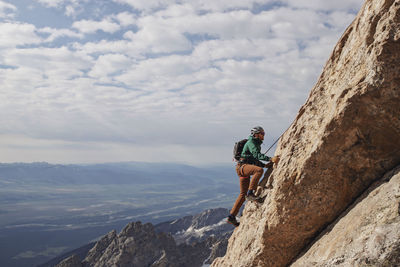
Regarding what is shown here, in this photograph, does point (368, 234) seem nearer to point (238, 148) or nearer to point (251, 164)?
point (251, 164)

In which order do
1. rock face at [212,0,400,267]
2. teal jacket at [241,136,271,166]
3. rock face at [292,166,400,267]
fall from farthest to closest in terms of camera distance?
teal jacket at [241,136,271,166], rock face at [212,0,400,267], rock face at [292,166,400,267]

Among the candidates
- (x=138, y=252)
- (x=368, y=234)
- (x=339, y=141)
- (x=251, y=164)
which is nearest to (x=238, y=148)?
(x=251, y=164)

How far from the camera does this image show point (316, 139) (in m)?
11.1

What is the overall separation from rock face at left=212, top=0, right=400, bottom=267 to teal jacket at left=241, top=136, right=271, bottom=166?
100 cm

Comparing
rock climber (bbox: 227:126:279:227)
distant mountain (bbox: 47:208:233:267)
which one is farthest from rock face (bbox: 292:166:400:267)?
distant mountain (bbox: 47:208:233:267)

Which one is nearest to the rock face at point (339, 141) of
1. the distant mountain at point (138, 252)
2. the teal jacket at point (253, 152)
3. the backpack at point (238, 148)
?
the teal jacket at point (253, 152)

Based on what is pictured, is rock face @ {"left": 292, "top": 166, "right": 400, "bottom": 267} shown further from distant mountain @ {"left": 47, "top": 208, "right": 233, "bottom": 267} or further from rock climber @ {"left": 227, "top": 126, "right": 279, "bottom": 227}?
distant mountain @ {"left": 47, "top": 208, "right": 233, "bottom": 267}

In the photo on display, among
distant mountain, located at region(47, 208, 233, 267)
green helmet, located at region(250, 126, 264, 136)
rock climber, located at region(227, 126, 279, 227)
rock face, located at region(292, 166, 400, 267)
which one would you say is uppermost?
green helmet, located at region(250, 126, 264, 136)

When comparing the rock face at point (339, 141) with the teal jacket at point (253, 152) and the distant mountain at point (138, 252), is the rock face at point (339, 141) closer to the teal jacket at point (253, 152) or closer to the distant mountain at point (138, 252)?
the teal jacket at point (253, 152)

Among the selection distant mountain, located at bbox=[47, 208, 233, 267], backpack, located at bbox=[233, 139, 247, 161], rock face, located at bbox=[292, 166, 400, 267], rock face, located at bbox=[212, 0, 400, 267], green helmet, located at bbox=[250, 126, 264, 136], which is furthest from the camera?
distant mountain, located at bbox=[47, 208, 233, 267]

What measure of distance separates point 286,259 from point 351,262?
4187 millimetres

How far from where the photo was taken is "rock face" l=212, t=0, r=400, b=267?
382 inches

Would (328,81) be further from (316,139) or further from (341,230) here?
(341,230)

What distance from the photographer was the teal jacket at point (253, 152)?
13.4 meters
